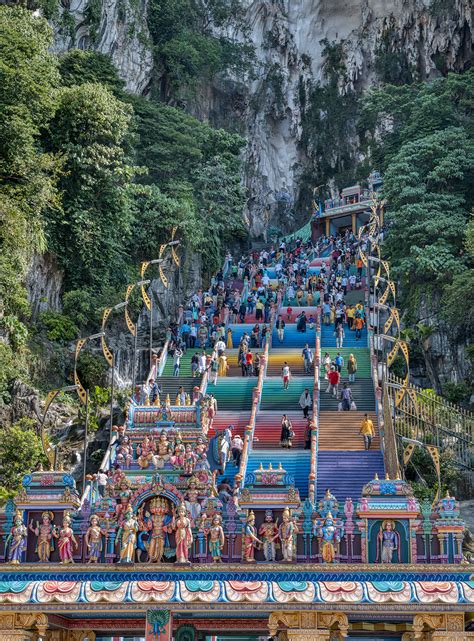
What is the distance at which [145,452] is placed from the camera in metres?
27.6

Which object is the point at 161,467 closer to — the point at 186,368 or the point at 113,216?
the point at 186,368

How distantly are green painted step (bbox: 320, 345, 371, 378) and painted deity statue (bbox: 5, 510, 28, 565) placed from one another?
47.7 ft

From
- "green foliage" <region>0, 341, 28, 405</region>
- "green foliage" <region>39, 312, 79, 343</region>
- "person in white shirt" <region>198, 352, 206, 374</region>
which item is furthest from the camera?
"green foliage" <region>39, 312, 79, 343</region>

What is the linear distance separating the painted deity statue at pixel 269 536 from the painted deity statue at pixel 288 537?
0.15 m

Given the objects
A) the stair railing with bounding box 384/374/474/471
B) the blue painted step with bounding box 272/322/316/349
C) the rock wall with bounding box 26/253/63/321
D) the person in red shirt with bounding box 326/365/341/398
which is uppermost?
the rock wall with bounding box 26/253/63/321

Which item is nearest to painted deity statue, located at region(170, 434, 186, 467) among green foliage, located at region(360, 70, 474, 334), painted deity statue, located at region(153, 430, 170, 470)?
painted deity statue, located at region(153, 430, 170, 470)

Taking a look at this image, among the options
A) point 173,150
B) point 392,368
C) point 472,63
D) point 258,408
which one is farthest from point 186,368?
point 472,63

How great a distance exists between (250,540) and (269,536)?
1.29 feet

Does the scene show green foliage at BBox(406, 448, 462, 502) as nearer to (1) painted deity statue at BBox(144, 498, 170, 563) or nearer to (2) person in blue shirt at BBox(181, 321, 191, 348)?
(2) person in blue shirt at BBox(181, 321, 191, 348)

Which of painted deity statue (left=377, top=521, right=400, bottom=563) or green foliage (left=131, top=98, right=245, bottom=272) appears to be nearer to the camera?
painted deity statue (left=377, top=521, right=400, bottom=563)

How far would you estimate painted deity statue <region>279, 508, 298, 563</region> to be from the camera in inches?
842

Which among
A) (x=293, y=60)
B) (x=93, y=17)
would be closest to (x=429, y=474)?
(x=93, y=17)

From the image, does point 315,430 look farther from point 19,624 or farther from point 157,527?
point 19,624

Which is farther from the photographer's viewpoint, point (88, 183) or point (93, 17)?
point (93, 17)
